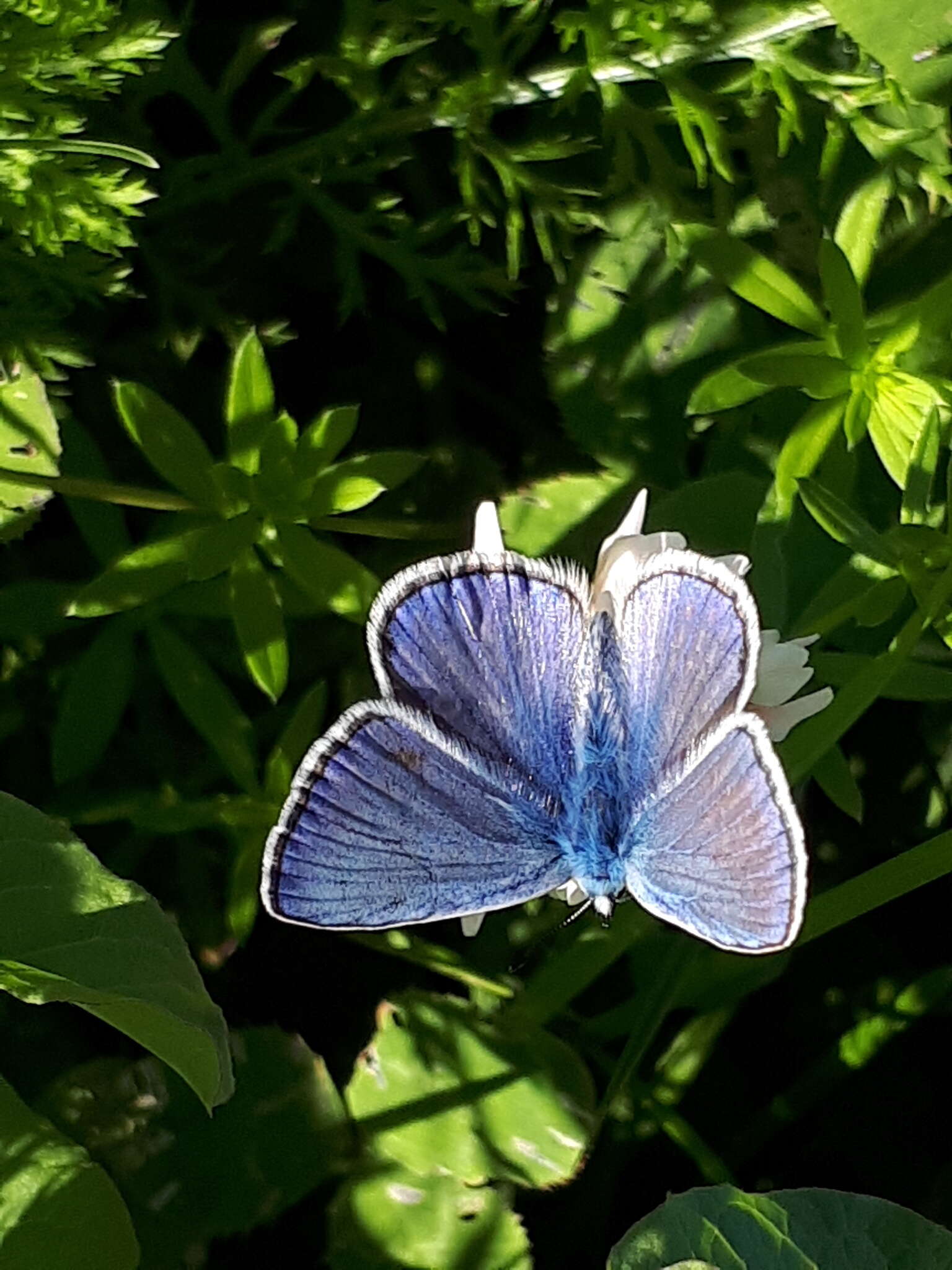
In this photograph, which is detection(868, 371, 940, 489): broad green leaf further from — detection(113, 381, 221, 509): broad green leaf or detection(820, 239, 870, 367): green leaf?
detection(113, 381, 221, 509): broad green leaf

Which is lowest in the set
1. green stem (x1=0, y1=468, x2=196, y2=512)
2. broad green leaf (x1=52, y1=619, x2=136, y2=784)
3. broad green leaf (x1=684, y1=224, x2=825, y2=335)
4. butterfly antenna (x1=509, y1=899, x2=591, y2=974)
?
butterfly antenna (x1=509, y1=899, x2=591, y2=974)

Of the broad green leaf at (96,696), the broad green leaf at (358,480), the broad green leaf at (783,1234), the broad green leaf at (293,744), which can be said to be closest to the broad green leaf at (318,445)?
the broad green leaf at (358,480)

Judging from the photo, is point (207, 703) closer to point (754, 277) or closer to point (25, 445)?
point (25, 445)

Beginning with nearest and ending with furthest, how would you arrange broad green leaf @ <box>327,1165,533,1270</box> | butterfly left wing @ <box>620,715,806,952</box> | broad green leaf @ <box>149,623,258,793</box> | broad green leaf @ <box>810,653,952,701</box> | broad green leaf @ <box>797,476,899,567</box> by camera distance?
butterfly left wing @ <box>620,715,806,952</box>
broad green leaf @ <box>797,476,899,567</box>
broad green leaf @ <box>810,653,952,701</box>
broad green leaf @ <box>149,623,258,793</box>
broad green leaf @ <box>327,1165,533,1270</box>

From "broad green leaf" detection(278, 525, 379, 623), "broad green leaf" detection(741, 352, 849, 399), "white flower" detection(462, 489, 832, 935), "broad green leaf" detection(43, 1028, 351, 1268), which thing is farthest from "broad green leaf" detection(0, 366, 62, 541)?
"broad green leaf" detection(741, 352, 849, 399)

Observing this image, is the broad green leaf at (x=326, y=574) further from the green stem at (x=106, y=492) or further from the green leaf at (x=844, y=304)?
the green leaf at (x=844, y=304)
